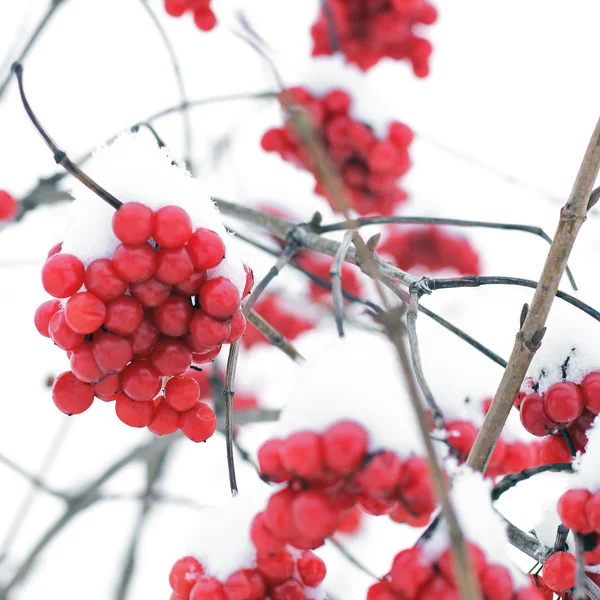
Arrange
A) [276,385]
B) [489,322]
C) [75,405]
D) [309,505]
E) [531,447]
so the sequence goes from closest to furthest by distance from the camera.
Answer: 1. [309,505]
2. [75,405]
3. [531,447]
4. [489,322]
5. [276,385]

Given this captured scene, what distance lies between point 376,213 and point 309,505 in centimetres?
123

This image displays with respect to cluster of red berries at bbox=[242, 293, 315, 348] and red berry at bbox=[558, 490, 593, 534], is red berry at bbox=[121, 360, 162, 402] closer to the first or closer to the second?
red berry at bbox=[558, 490, 593, 534]

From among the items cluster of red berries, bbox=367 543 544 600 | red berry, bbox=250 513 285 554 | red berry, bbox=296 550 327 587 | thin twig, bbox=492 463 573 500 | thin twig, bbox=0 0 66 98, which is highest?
thin twig, bbox=0 0 66 98

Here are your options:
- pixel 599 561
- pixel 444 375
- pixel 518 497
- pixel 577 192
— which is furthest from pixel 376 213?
pixel 518 497

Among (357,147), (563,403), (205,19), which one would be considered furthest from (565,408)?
(205,19)

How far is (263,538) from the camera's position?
2.24 feet

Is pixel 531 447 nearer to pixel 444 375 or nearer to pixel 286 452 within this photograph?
pixel 444 375

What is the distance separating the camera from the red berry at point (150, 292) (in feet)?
2.68

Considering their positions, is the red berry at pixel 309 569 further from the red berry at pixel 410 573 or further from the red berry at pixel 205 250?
the red berry at pixel 205 250

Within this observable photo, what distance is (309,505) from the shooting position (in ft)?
2.08

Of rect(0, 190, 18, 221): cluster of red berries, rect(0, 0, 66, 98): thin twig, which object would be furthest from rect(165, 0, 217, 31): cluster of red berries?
rect(0, 190, 18, 221): cluster of red berries

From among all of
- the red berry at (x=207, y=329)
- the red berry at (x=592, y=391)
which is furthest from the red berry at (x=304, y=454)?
the red berry at (x=592, y=391)

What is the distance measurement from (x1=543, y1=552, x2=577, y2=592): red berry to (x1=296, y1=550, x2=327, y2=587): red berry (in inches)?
9.7

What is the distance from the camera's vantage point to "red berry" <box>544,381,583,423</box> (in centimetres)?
90
